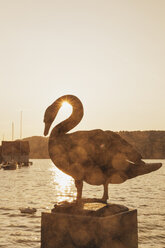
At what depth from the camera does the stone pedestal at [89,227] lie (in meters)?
5.95

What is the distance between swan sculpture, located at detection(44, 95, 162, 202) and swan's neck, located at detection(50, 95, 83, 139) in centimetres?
25

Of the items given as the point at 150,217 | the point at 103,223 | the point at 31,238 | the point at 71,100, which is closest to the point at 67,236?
the point at 103,223

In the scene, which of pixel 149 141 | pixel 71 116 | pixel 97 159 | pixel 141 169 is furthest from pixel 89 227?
pixel 149 141

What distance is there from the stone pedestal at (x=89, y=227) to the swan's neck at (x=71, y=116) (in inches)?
58.2

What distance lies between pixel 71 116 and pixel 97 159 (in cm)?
102

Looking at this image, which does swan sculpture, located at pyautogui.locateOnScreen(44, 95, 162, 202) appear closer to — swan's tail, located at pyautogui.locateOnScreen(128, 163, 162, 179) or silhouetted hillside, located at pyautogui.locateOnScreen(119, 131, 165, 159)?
swan's tail, located at pyautogui.locateOnScreen(128, 163, 162, 179)

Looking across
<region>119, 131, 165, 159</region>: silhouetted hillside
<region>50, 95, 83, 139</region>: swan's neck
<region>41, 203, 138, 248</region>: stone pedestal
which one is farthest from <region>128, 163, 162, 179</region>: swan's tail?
<region>119, 131, 165, 159</region>: silhouetted hillside

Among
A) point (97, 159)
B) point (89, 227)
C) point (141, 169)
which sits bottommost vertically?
point (89, 227)

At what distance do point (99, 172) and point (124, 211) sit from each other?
32.5 inches

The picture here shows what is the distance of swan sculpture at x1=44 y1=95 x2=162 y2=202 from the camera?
261 inches

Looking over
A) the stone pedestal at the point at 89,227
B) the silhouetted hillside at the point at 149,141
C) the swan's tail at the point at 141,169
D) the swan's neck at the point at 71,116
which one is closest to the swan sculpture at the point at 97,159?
the swan's tail at the point at 141,169

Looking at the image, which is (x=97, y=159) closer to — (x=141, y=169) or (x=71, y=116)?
(x=141, y=169)

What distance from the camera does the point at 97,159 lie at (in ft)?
21.8

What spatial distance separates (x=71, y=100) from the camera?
704 cm
